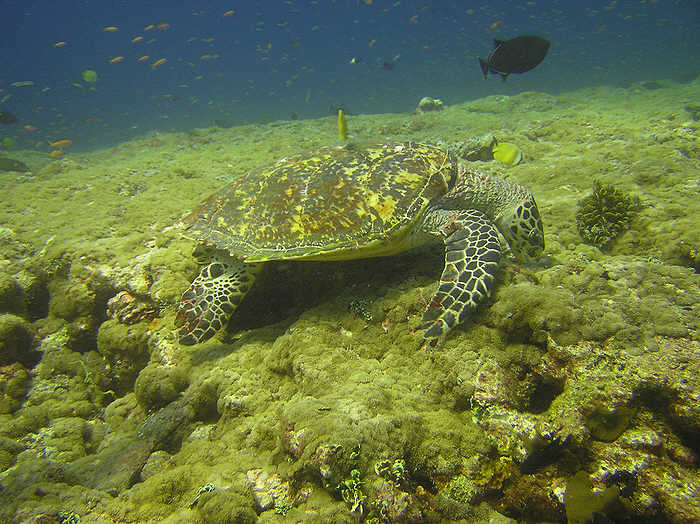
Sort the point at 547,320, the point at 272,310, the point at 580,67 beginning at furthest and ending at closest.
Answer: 1. the point at 580,67
2. the point at 272,310
3. the point at 547,320

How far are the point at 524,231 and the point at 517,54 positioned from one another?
15.3 ft

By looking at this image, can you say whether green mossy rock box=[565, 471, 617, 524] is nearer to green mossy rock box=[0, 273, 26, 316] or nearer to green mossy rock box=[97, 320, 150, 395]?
green mossy rock box=[97, 320, 150, 395]

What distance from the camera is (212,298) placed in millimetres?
4023

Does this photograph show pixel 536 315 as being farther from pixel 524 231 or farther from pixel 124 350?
pixel 124 350

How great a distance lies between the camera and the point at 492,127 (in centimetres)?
1100

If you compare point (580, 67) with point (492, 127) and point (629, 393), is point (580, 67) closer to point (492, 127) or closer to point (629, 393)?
point (492, 127)

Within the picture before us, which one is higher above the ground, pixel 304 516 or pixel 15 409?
pixel 304 516

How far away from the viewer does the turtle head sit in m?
3.77

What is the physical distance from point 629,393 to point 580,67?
6421cm

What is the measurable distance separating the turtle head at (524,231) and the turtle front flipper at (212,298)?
340 centimetres

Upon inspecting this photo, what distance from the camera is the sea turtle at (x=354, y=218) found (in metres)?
3.57

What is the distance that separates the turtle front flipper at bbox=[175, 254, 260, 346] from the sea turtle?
0.5 inches

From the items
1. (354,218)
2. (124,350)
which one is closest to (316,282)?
(354,218)

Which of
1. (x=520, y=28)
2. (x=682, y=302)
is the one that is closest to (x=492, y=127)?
(x=682, y=302)
